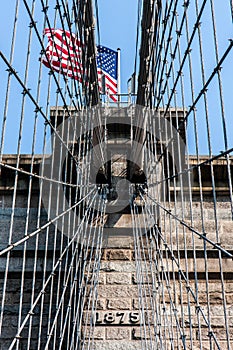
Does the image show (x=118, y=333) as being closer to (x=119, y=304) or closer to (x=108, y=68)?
(x=119, y=304)

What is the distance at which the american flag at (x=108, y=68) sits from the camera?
6.26 meters

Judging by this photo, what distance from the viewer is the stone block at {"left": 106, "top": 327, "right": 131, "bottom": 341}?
3.35 metres

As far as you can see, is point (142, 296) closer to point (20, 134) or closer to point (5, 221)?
point (5, 221)

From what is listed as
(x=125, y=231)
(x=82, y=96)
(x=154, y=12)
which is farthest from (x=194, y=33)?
(x=125, y=231)

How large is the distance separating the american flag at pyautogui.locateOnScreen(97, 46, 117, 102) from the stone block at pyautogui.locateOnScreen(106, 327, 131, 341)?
3525 mm

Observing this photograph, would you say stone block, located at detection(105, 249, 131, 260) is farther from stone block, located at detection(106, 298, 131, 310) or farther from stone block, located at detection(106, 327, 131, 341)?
stone block, located at detection(106, 327, 131, 341)

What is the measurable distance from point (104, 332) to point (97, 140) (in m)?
1.92

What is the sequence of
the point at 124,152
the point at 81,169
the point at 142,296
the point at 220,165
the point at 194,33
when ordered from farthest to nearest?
the point at 124,152 < the point at 220,165 < the point at 81,169 < the point at 142,296 < the point at 194,33

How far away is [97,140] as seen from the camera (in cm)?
446

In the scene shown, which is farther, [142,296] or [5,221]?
[5,221]

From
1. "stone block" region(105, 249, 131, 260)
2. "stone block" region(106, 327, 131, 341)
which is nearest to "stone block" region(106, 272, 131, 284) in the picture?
"stone block" region(105, 249, 131, 260)

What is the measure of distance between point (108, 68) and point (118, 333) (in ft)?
14.7

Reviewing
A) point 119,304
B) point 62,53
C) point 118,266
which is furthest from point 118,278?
point 62,53

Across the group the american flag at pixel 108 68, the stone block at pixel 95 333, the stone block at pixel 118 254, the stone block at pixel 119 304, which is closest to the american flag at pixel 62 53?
the stone block at pixel 118 254
